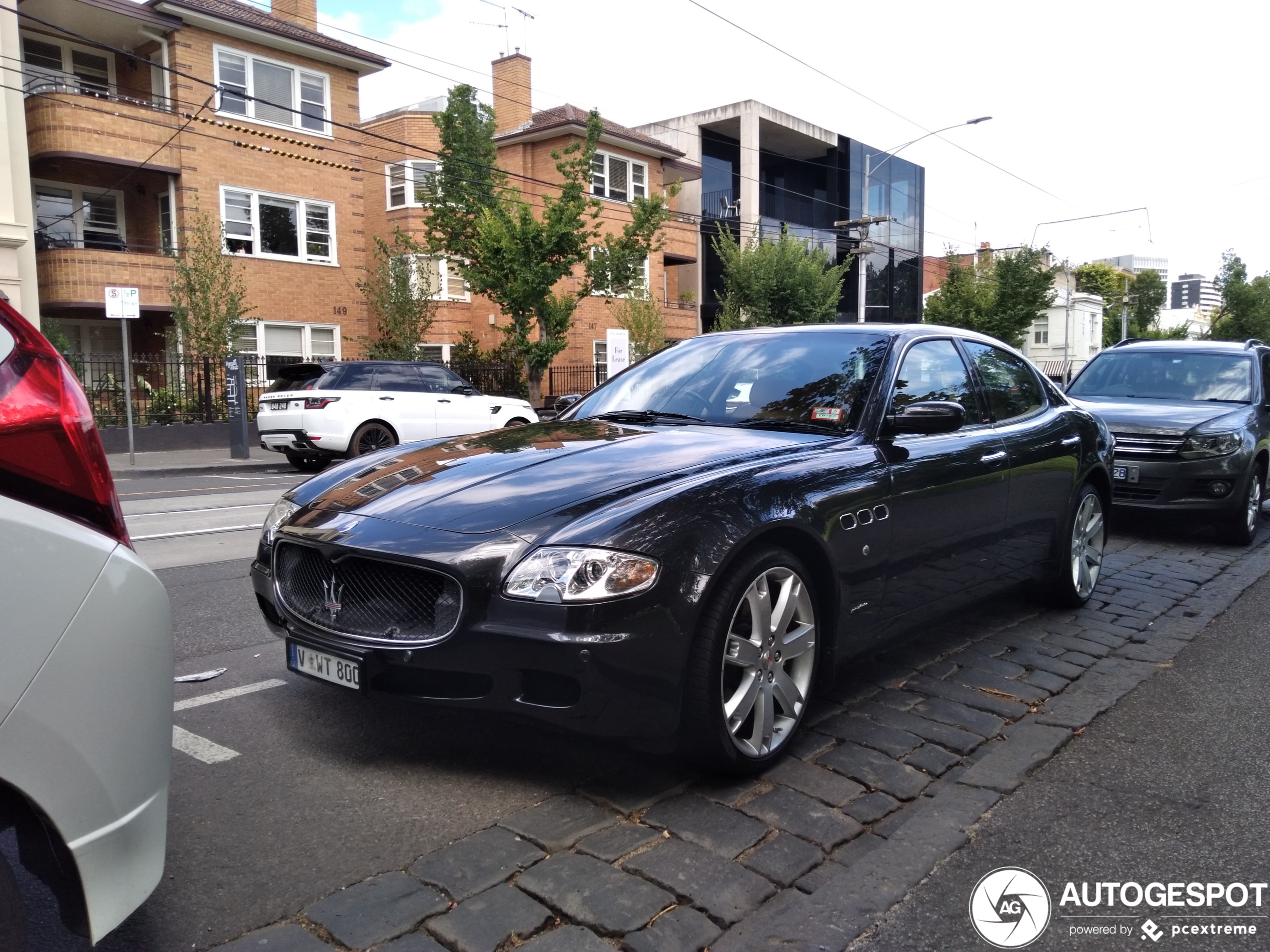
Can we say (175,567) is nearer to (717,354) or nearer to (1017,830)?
(717,354)

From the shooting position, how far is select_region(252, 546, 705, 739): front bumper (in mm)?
2920

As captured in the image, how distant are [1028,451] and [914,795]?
241 cm

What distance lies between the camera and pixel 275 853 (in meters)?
2.87

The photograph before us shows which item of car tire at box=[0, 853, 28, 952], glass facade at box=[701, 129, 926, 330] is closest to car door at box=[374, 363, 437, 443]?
car tire at box=[0, 853, 28, 952]

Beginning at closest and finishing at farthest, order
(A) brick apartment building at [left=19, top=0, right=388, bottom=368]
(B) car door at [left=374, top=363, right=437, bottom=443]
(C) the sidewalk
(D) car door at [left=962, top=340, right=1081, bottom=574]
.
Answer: (D) car door at [left=962, top=340, right=1081, bottom=574]
(B) car door at [left=374, top=363, right=437, bottom=443]
(C) the sidewalk
(A) brick apartment building at [left=19, top=0, right=388, bottom=368]

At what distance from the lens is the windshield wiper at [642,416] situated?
177 inches

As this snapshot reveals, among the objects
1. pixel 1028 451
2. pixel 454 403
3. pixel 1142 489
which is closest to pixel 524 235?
pixel 454 403

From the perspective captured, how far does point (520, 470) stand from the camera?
3.63m

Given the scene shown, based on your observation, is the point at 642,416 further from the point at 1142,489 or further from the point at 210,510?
the point at 210,510

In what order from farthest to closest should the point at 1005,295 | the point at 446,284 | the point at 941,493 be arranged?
the point at 1005,295 → the point at 446,284 → the point at 941,493

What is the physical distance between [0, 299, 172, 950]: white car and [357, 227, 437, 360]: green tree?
23674mm

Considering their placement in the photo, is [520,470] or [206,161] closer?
[520,470]

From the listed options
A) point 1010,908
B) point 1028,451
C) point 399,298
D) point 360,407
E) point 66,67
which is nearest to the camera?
point 1010,908

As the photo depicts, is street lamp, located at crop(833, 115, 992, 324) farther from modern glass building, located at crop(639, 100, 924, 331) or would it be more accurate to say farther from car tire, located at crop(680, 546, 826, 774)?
car tire, located at crop(680, 546, 826, 774)
